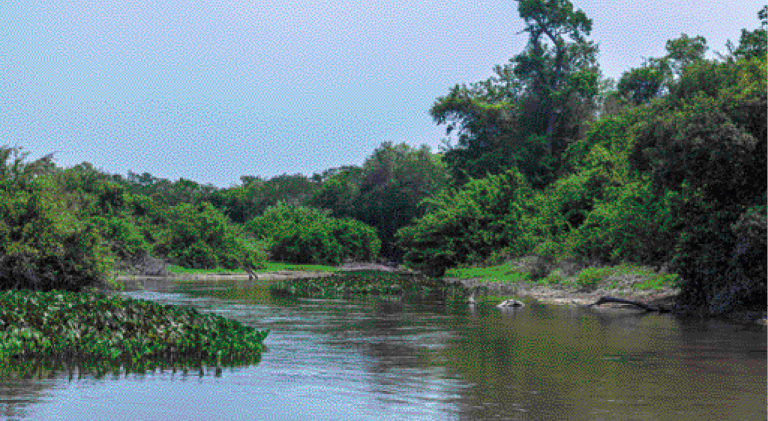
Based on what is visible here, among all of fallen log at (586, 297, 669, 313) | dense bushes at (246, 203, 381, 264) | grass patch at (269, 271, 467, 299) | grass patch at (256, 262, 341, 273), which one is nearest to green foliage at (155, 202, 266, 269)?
grass patch at (256, 262, 341, 273)

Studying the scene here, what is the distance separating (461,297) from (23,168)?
15.3 metres

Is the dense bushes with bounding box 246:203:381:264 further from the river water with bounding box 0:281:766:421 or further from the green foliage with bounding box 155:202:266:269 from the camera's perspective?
the river water with bounding box 0:281:766:421

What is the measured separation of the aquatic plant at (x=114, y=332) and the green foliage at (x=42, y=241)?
24.7 ft

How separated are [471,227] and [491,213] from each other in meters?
1.92

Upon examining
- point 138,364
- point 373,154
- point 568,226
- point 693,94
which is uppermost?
point 373,154

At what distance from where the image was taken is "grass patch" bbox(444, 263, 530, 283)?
39.2 m

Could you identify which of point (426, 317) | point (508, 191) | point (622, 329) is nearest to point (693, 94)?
point (622, 329)

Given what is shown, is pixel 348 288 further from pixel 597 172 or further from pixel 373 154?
pixel 373 154

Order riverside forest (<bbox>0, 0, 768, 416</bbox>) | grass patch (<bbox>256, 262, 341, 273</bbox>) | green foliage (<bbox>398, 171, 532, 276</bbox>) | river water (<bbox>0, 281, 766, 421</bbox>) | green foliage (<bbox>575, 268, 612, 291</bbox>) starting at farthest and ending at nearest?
grass patch (<bbox>256, 262, 341, 273</bbox>) → green foliage (<bbox>398, 171, 532, 276</bbox>) → green foliage (<bbox>575, 268, 612, 291</bbox>) → riverside forest (<bbox>0, 0, 768, 416</bbox>) → river water (<bbox>0, 281, 766, 421</bbox>)

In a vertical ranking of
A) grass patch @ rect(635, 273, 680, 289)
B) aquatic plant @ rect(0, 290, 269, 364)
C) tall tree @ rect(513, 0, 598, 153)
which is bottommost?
aquatic plant @ rect(0, 290, 269, 364)

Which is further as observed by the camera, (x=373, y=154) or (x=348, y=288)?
(x=373, y=154)

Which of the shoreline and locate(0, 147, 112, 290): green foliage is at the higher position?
locate(0, 147, 112, 290): green foliage

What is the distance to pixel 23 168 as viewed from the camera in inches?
957

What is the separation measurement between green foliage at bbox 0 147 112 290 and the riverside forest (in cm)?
5
